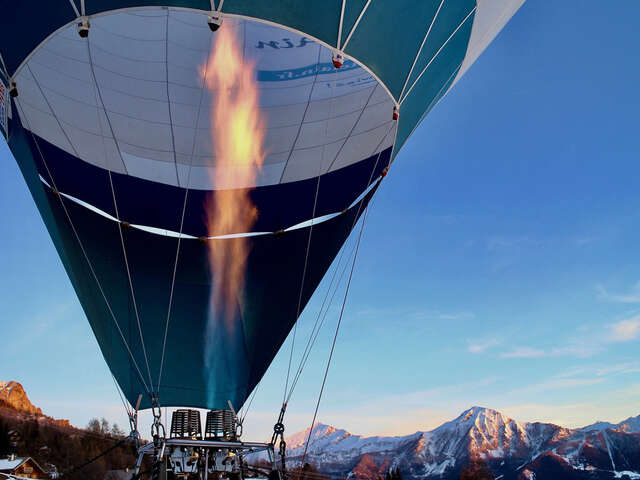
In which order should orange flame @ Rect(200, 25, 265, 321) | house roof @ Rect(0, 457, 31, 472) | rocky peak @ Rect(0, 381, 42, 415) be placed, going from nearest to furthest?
orange flame @ Rect(200, 25, 265, 321), house roof @ Rect(0, 457, 31, 472), rocky peak @ Rect(0, 381, 42, 415)

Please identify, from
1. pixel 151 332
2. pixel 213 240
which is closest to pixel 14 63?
pixel 213 240

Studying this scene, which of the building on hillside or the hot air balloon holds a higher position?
the hot air balloon

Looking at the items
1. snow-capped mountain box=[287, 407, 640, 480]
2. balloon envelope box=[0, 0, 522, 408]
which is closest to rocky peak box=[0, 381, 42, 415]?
snow-capped mountain box=[287, 407, 640, 480]

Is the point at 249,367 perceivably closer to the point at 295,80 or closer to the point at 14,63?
the point at 295,80

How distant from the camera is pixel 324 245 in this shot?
32.5ft

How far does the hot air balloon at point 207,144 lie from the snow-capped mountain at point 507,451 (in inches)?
3030

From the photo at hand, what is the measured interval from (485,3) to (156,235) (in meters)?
6.75

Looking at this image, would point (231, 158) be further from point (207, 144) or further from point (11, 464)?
point (11, 464)

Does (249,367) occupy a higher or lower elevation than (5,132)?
lower

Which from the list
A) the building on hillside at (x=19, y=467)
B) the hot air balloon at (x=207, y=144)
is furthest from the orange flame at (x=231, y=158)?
the building on hillside at (x=19, y=467)

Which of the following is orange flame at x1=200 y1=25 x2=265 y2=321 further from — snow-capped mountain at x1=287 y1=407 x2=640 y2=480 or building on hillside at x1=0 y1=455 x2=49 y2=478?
snow-capped mountain at x1=287 y1=407 x2=640 y2=480

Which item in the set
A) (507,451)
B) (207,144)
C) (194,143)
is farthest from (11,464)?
(507,451)

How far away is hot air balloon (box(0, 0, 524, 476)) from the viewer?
553cm

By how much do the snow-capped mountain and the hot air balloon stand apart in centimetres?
7696
